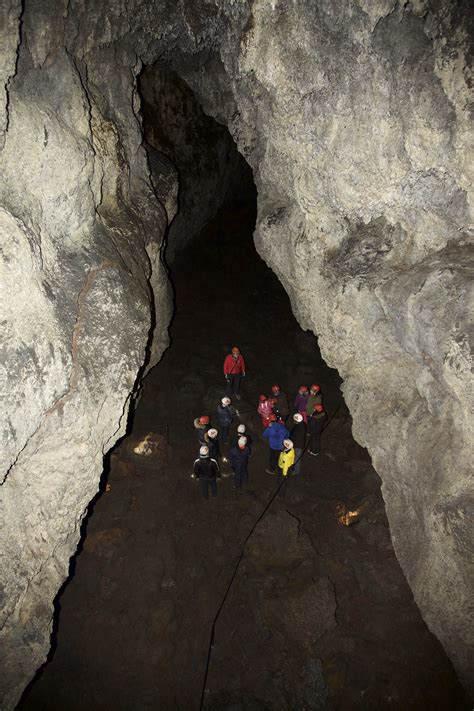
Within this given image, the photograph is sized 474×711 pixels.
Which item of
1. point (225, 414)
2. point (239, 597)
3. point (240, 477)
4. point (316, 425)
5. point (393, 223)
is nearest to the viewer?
point (393, 223)

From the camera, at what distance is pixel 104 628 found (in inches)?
235

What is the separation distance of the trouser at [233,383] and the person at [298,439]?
1404 millimetres

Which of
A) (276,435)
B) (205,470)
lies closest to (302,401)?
(276,435)

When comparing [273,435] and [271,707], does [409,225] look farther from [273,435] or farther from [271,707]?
[271,707]

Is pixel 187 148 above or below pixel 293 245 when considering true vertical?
below

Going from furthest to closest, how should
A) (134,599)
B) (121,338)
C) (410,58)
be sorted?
(134,599) → (121,338) → (410,58)

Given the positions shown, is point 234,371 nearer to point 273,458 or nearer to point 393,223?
point 273,458

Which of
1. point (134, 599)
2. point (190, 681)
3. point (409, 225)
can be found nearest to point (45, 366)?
point (134, 599)

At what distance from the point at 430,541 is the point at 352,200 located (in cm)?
422

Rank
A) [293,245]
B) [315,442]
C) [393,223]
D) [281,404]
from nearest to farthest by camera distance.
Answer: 1. [393,223]
2. [293,245]
3. [315,442]
4. [281,404]

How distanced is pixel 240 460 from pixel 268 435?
1.90 ft

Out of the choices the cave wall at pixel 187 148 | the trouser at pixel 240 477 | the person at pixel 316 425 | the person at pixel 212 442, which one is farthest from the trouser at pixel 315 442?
the cave wall at pixel 187 148

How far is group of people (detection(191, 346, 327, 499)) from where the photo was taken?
7102 millimetres

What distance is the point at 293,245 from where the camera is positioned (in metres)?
6.86
